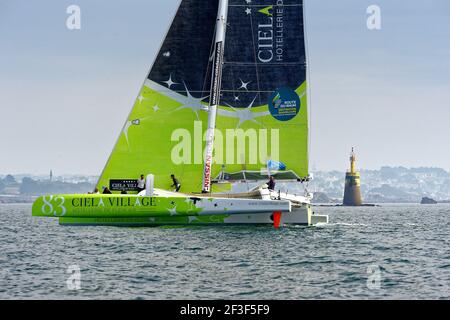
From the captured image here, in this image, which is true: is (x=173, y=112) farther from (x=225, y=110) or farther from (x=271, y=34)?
(x=271, y=34)

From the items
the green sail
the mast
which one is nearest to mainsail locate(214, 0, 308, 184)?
the mast

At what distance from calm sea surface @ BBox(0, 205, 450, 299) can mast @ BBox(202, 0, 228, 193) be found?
8.63ft

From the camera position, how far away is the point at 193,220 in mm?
30484

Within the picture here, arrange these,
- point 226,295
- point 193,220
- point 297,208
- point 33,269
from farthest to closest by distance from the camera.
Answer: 1. point 297,208
2. point 193,220
3. point 33,269
4. point 226,295

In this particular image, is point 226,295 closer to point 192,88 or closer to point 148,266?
point 148,266

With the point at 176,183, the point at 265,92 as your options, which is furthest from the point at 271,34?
the point at 176,183

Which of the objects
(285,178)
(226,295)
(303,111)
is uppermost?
(303,111)

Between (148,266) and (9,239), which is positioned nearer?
(148,266)

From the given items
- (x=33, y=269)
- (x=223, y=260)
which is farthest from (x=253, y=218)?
(x=33, y=269)

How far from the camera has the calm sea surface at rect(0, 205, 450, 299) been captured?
17.2m

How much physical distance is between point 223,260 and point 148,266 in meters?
2.24

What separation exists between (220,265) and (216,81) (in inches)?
516

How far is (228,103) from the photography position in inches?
1297

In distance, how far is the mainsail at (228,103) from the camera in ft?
107
